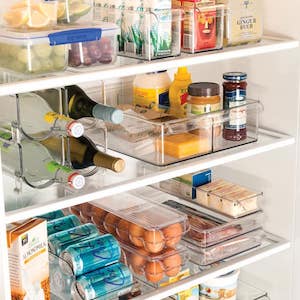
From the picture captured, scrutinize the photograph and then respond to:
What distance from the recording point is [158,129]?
177 cm

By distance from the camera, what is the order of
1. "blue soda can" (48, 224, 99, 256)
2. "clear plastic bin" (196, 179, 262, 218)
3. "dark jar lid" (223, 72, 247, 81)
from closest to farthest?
"blue soda can" (48, 224, 99, 256)
"dark jar lid" (223, 72, 247, 81)
"clear plastic bin" (196, 179, 262, 218)

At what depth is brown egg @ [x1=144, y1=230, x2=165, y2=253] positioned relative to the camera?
1807 millimetres

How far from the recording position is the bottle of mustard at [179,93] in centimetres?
194

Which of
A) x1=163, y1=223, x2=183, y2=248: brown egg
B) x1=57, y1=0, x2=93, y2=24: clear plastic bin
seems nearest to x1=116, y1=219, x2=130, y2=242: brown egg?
x1=163, y1=223, x2=183, y2=248: brown egg

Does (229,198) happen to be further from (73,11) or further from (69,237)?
(73,11)

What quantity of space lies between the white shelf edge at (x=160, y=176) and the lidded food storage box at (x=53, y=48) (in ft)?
0.92

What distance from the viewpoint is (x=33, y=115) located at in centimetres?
165

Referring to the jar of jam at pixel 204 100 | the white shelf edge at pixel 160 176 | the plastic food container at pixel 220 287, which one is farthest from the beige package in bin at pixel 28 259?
the plastic food container at pixel 220 287

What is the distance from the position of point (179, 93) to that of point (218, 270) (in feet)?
1.58

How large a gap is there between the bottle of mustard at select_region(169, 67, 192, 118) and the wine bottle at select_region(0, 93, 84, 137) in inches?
16.1

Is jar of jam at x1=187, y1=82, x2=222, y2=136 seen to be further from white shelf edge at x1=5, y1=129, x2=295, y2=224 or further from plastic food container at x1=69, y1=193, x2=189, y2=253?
plastic food container at x1=69, y1=193, x2=189, y2=253

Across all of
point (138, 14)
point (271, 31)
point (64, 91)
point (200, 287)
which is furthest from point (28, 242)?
point (271, 31)

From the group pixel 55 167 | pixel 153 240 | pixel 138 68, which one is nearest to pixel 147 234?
pixel 153 240

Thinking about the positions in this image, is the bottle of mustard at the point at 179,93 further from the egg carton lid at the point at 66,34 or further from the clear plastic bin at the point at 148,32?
the egg carton lid at the point at 66,34
